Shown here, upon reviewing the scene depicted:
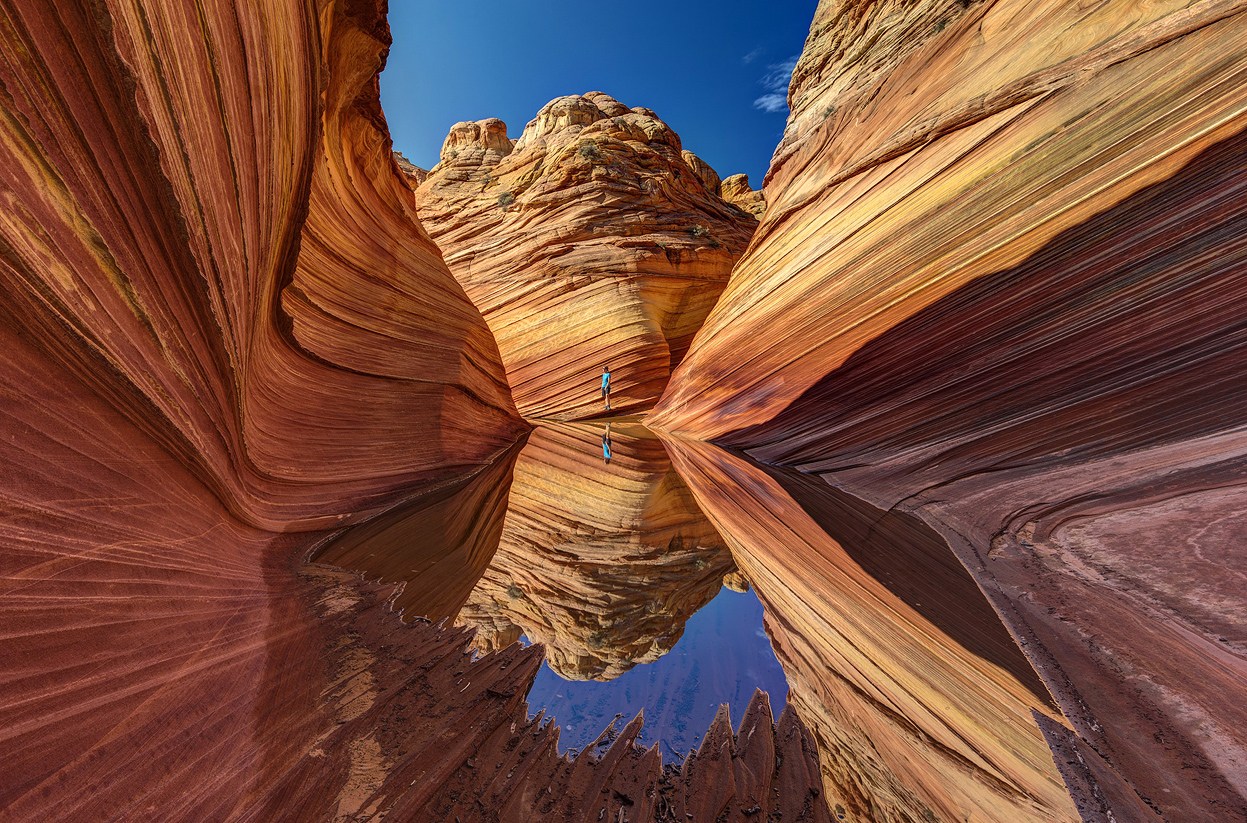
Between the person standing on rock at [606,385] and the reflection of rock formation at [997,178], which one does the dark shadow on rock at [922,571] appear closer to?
the reflection of rock formation at [997,178]

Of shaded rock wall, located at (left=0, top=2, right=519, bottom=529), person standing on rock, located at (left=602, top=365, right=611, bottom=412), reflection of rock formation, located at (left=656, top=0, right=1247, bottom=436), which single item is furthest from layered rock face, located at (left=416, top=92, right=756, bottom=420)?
shaded rock wall, located at (left=0, top=2, right=519, bottom=529)

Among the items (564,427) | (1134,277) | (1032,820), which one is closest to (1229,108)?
(1134,277)

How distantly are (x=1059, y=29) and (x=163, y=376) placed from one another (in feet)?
19.4

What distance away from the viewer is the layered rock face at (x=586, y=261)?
981cm

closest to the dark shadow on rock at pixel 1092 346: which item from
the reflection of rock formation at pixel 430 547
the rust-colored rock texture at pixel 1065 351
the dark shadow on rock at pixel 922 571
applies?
the rust-colored rock texture at pixel 1065 351

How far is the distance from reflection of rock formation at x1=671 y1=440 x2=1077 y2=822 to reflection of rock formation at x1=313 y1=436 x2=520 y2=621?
1.55 metres

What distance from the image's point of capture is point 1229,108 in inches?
103

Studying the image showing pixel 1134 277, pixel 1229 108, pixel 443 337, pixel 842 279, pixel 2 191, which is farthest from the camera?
pixel 443 337

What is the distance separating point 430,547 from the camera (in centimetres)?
299

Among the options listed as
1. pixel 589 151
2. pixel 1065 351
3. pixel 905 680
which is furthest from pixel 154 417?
pixel 589 151

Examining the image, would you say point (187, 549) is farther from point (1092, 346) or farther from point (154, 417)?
point (1092, 346)

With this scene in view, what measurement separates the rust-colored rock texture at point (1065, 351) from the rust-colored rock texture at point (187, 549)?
91cm

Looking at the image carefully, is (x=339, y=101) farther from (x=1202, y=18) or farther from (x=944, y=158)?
(x=1202, y=18)

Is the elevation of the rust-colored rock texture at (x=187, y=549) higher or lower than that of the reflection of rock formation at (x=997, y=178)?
lower
